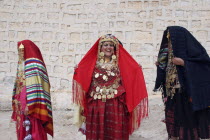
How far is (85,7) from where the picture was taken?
7234 millimetres

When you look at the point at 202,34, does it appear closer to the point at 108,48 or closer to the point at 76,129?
the point at 108,48

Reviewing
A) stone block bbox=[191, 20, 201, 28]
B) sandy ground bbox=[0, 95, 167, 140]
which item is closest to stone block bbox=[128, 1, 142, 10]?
stone block bbox=[191, 20, 201, 28]

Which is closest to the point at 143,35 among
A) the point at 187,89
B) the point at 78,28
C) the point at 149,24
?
the point at 149,24

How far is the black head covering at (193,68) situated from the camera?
3648 millimetres

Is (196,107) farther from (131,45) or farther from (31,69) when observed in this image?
(131,45)

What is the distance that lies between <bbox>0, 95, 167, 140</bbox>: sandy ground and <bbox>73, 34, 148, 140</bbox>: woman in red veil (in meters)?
1.27

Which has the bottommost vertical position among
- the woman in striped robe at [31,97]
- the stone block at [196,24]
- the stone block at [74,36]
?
the woman in striped robe at [31,97]

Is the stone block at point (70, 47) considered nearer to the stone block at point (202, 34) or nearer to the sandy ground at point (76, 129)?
the sandy ground at point (76, 129)

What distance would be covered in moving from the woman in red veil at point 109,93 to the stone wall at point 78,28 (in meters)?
3.04

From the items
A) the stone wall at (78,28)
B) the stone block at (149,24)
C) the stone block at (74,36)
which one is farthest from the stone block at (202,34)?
the stone block at (74,36)

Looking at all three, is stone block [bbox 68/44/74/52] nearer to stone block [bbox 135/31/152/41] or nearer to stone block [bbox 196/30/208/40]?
stone block [bbox 135/31/152/41]

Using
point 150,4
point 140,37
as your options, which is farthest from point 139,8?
point 140,37

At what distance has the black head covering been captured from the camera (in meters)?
3.65

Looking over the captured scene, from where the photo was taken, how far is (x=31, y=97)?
11.7ft
